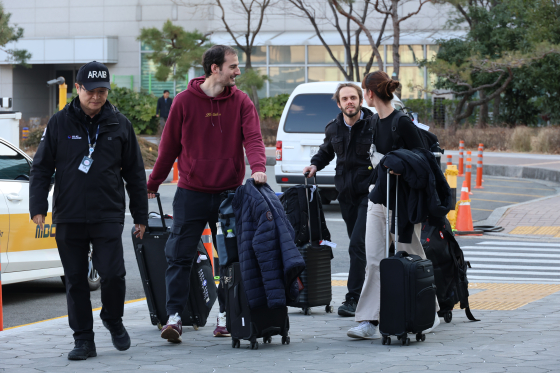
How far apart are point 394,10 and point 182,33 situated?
31.2 feet

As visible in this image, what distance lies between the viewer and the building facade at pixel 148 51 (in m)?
39.8

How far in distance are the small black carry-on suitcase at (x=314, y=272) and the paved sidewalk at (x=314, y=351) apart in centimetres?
17

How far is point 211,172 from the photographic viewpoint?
5473 millimetres

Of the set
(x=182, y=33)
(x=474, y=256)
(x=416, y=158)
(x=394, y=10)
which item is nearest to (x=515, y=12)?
(x=394, y=10)

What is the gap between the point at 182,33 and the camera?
36.3 meters

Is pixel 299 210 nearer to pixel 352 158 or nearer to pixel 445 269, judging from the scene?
pixel 352 158

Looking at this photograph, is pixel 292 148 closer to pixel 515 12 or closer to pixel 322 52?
pixel 515 12

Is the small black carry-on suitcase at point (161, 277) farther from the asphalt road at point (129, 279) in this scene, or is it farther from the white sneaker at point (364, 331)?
the asphalt road at point (129, 279)

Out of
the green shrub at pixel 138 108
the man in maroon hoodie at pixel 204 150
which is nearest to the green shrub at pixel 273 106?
the green shrub at pixel 138 108

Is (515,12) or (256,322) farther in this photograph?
(515,12)

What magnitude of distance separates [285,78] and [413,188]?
1469 inches

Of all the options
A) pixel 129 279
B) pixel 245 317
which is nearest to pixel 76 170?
pixel 245 317

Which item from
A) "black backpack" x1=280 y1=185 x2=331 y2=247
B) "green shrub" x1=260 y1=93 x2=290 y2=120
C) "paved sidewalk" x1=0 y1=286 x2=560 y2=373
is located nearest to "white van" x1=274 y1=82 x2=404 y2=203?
"black backpack" x1=280 y1=185 x2=331 y2=247

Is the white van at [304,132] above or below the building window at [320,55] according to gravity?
below
